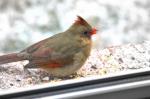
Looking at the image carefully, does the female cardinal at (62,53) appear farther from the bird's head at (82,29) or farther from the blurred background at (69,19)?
the blurred background at (69,19)

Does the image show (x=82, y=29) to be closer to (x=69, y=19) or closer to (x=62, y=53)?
(x=62, y=53)

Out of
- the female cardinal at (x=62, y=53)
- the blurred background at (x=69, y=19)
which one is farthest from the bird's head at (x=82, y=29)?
the blurred background at (x=69, y=19)

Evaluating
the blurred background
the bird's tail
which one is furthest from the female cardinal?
the blurred background

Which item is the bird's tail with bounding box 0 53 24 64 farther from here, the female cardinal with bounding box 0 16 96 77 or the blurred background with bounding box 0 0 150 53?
the blurred background with bounding box 0 0 150 53

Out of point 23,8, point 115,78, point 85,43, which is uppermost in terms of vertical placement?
point 23,8

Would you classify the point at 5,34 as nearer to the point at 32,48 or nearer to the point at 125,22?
the point at 32,48

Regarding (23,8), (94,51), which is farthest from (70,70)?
(23,8)
